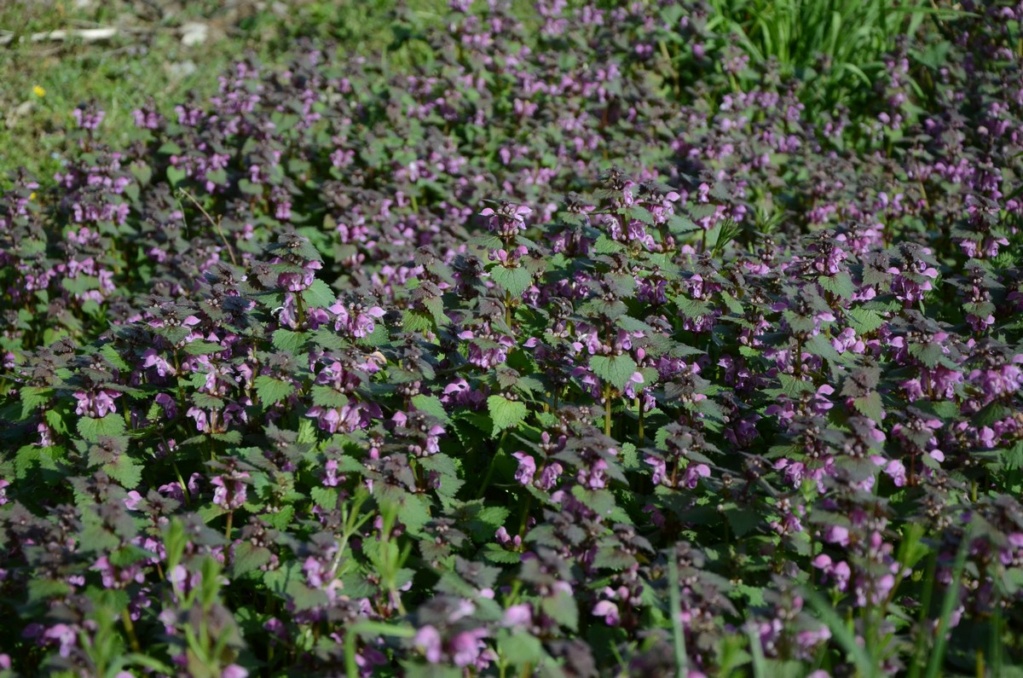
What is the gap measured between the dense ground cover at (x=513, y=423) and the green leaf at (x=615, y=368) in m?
0.02

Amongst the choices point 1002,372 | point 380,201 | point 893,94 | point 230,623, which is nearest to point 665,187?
point 1002,372

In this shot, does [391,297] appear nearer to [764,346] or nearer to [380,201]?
[380,201]

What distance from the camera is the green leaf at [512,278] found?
426 centimetres

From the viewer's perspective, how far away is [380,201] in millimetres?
6273

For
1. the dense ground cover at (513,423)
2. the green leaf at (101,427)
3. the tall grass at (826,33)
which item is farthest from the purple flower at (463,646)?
the tall grass at (826,33)

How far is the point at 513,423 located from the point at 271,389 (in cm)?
91

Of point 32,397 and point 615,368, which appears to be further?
point 32,397

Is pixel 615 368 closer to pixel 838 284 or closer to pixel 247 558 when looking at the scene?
pixel 838 284

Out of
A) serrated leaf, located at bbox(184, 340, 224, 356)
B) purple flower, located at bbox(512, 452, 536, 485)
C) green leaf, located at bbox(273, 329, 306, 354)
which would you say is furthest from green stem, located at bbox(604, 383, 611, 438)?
serrated leaf, located at bbox(184, 340, 224, 356)

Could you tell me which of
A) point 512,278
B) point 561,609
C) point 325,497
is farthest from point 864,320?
point 325,497

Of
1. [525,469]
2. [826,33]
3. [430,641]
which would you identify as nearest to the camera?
[430,641]

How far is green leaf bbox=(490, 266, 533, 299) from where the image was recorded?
426 centimetres

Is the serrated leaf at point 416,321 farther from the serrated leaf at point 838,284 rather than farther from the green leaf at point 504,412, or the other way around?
the serrated leaf at point 838,284

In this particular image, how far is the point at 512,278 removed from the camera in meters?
4.30
